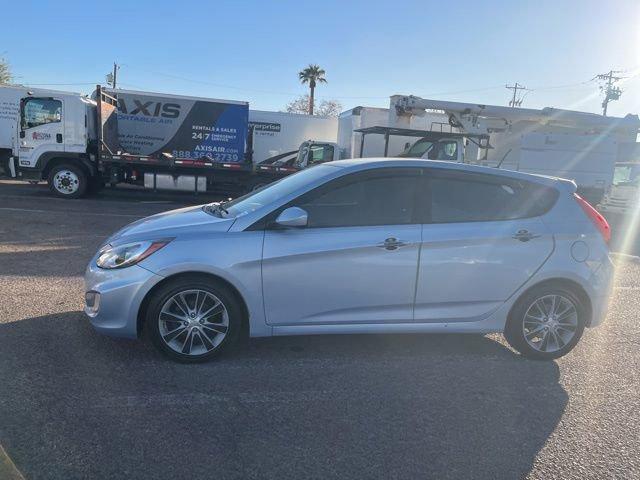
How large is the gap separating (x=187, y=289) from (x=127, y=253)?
1.74ft

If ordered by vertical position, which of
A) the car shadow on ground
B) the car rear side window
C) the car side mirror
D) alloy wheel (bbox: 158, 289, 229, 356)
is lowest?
the car shadow on ground

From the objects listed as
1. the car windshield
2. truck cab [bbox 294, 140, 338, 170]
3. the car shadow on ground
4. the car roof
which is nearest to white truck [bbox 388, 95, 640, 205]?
truck cab [bbox 294, 140, 338, 170]

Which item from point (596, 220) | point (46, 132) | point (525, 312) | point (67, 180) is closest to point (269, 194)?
point (525, 312)

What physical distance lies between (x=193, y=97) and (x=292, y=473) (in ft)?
51.4

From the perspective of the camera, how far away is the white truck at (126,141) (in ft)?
47.8

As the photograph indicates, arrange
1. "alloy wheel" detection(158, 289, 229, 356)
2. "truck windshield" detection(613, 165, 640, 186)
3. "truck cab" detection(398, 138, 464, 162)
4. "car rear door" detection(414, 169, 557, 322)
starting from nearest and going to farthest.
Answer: "alloy wheel" detection(158, 289, 229, 356), "car rear door" detection(414, 169, 557, 322), "truck cab" detection(398, 138, 464, 162), "truck windshield" detection(613, 165, 640, 186)

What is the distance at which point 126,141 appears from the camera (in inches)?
667

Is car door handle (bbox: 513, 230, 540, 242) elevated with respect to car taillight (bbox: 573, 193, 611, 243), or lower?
lower

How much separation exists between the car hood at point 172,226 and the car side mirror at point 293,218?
1.34 feet

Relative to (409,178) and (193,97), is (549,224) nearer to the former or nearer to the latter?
(409,178)

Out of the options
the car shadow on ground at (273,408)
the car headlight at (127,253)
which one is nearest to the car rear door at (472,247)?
the car shadow on ground at (273,408)

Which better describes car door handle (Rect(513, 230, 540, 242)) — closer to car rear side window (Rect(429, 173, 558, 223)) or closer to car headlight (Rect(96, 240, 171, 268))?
car rear side window (Rect(429, 173, 558, 223))

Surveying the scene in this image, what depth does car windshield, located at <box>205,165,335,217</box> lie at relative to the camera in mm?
4348

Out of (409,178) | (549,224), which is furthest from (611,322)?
(409,178)
